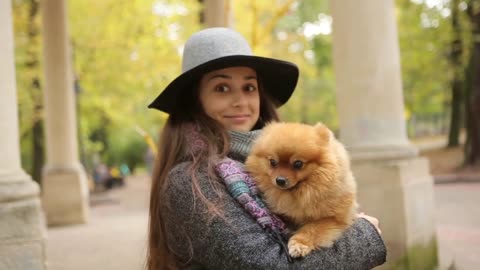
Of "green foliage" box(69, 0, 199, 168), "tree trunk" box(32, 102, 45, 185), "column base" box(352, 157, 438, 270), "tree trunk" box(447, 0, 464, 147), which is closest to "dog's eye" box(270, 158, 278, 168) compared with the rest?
"column base" box(352, 157, 438, 270)

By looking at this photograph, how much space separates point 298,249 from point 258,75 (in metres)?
1.07

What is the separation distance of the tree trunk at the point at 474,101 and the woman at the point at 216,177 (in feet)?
57.7

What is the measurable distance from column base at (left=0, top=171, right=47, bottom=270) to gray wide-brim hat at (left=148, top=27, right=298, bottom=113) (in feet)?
9.37

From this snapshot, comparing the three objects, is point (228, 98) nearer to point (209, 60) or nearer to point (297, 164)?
point (209, 60)

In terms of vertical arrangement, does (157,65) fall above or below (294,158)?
above

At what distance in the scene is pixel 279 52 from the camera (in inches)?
766

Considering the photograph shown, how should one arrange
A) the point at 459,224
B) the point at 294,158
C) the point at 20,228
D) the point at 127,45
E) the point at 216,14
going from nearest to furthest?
the point at 294,158 → the point at 20,228 → the point at 216,14 → the point at 459,224 → the point at 127,45

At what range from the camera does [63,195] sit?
12695 mm

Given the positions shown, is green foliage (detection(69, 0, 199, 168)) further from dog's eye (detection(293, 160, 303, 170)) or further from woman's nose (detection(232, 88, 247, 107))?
dog's eye (detection(293, 160, 303, 170))

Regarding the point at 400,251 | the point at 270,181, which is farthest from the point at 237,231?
the point at 400,251

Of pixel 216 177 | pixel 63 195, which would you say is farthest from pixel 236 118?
pixel 63 195

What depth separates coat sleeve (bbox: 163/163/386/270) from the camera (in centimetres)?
207

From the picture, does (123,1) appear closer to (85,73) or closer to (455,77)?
(85,73)

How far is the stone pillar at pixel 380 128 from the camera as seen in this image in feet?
20.5
